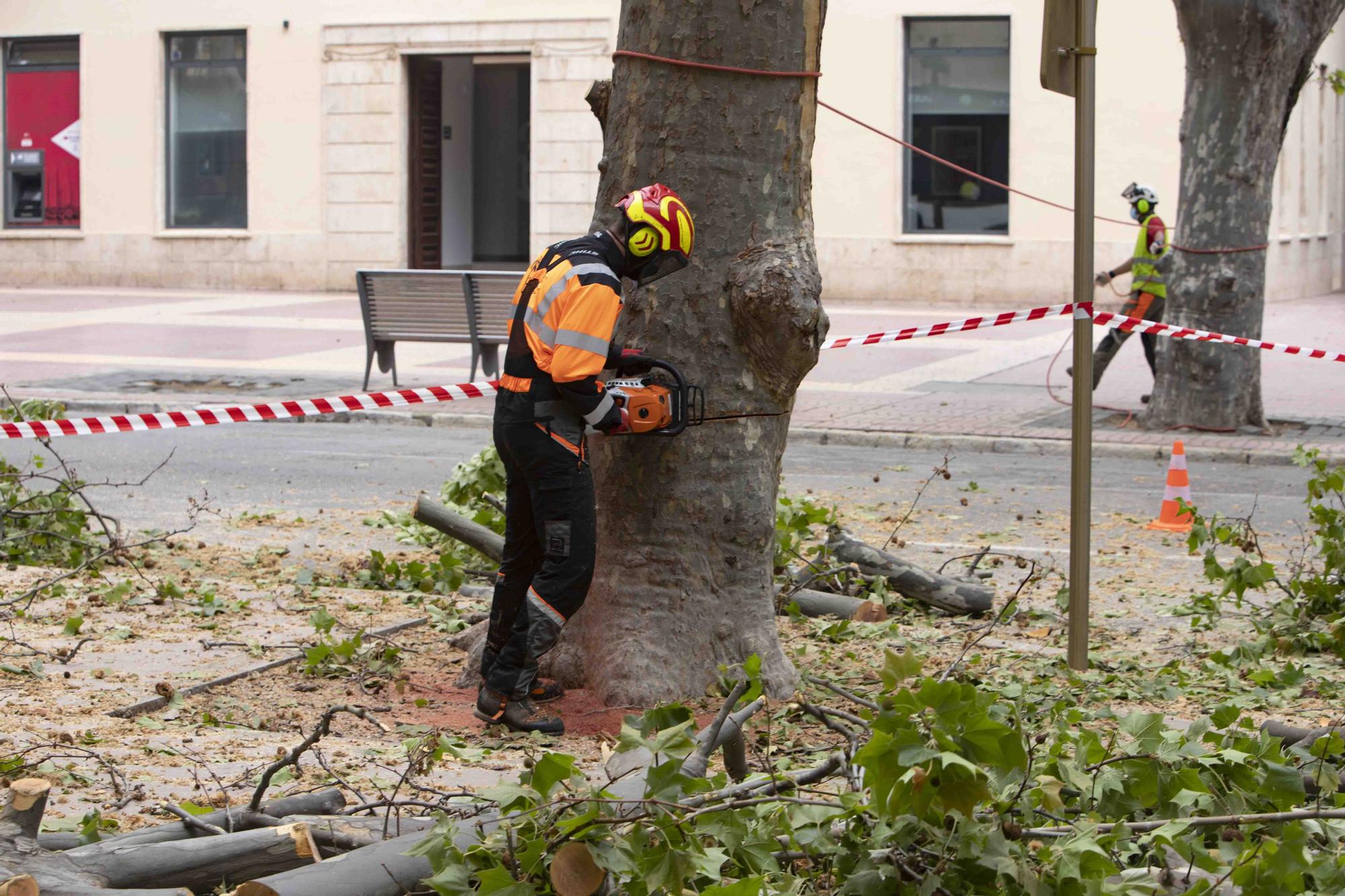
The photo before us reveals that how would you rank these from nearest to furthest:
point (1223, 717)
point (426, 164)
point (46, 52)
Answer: point (1223, 717), point (426, 164), point (46, 52)

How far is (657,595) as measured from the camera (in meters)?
5.60

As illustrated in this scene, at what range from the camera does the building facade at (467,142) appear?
23.8 metres

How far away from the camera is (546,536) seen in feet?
17.1

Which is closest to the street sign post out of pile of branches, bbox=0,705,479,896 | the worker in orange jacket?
the worker in orange jacket

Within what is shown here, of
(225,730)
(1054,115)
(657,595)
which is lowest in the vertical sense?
(225,730)

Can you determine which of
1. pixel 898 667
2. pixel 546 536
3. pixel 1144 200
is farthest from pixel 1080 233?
pixel 1144 200

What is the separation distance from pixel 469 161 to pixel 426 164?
2645 mm

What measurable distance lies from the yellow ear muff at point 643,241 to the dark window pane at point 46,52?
25685 millimetres

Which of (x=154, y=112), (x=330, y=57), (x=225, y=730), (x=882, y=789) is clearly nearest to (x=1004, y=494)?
(x=225, y=730)

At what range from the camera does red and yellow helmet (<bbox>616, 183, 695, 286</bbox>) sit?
16.7 feet

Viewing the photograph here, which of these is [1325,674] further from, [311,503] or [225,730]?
[311,503]

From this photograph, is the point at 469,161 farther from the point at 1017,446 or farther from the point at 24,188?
the point at 1017,446

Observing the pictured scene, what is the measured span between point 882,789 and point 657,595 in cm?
258

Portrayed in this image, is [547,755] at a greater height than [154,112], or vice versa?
[154,112]
